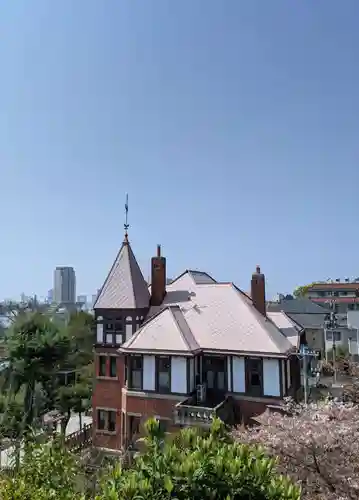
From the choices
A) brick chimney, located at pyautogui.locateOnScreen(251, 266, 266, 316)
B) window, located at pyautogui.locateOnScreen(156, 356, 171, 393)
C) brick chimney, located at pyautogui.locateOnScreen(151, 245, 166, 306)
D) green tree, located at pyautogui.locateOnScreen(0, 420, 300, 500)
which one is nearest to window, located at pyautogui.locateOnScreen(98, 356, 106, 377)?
window, located at pyautogui.locateOnScreen(156, 356, 171, 393)

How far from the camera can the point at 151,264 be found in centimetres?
2247

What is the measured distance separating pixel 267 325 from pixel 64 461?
1288cm

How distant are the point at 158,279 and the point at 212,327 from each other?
Result: 441 centimetres

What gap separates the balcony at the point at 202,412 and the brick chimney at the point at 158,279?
19.4ft

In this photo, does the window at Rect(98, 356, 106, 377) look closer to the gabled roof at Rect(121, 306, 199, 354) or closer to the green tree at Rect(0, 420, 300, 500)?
the gabled roof at Rect(121, 306, 199, 354)

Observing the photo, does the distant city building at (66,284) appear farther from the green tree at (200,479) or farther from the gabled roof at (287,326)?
the green tree at (200,479)

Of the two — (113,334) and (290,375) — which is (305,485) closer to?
(290,375)

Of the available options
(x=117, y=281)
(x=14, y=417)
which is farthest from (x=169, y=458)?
(x=14, y=417)

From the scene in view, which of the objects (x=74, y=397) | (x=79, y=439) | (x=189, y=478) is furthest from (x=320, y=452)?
(x=74, y=397)

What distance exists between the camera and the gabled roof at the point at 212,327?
1825cm

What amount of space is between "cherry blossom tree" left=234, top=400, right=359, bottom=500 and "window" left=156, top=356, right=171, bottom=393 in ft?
25.2

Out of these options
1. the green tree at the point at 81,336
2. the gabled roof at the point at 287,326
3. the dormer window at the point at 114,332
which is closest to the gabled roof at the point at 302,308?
the green tree at the point at 81,336

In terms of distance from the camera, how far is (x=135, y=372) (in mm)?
19312

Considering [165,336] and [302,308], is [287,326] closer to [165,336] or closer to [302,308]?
[165,336]
